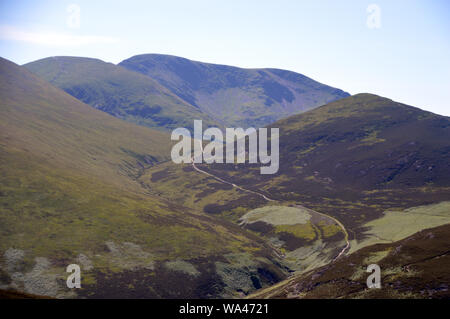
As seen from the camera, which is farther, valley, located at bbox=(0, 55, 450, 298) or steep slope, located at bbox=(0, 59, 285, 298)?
steep slope, located at bbox=(0, 59, 285, 298)

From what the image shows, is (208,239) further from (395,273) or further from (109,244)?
(395,273)

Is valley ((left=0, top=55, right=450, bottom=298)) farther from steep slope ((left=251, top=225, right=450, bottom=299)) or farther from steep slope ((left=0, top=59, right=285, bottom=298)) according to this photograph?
steep slope ((left=0, top=59, right=285, bottom=298))

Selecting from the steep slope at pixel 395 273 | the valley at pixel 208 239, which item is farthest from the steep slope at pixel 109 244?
the steep slope at pixel 395 273

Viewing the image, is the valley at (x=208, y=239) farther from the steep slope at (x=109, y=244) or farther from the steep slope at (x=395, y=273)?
the steep slope at (x=109, y=244)

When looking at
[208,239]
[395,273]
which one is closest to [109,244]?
[208,239]

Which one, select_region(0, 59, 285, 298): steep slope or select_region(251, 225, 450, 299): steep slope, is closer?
select_region(251, 225, 450, 299): steep slope

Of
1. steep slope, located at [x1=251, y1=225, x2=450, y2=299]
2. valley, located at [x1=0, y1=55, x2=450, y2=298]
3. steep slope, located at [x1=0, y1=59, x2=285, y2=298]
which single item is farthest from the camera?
steep slope, located at [x1=0, y1=59, x2=285, y2=298]

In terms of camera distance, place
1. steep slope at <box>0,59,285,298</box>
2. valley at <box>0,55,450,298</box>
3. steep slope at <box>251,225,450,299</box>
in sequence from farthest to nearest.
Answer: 1. steep slope at <box>0,59,285,298</box>
2. valley at <box>0,55,450,298</box>
3. steep slope at <box>251,225,450,299</box>

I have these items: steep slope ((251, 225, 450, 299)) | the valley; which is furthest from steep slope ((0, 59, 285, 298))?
steep slope ((251, 225, 450, 299))

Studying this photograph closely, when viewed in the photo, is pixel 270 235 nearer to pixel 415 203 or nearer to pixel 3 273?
pixel 415 203
